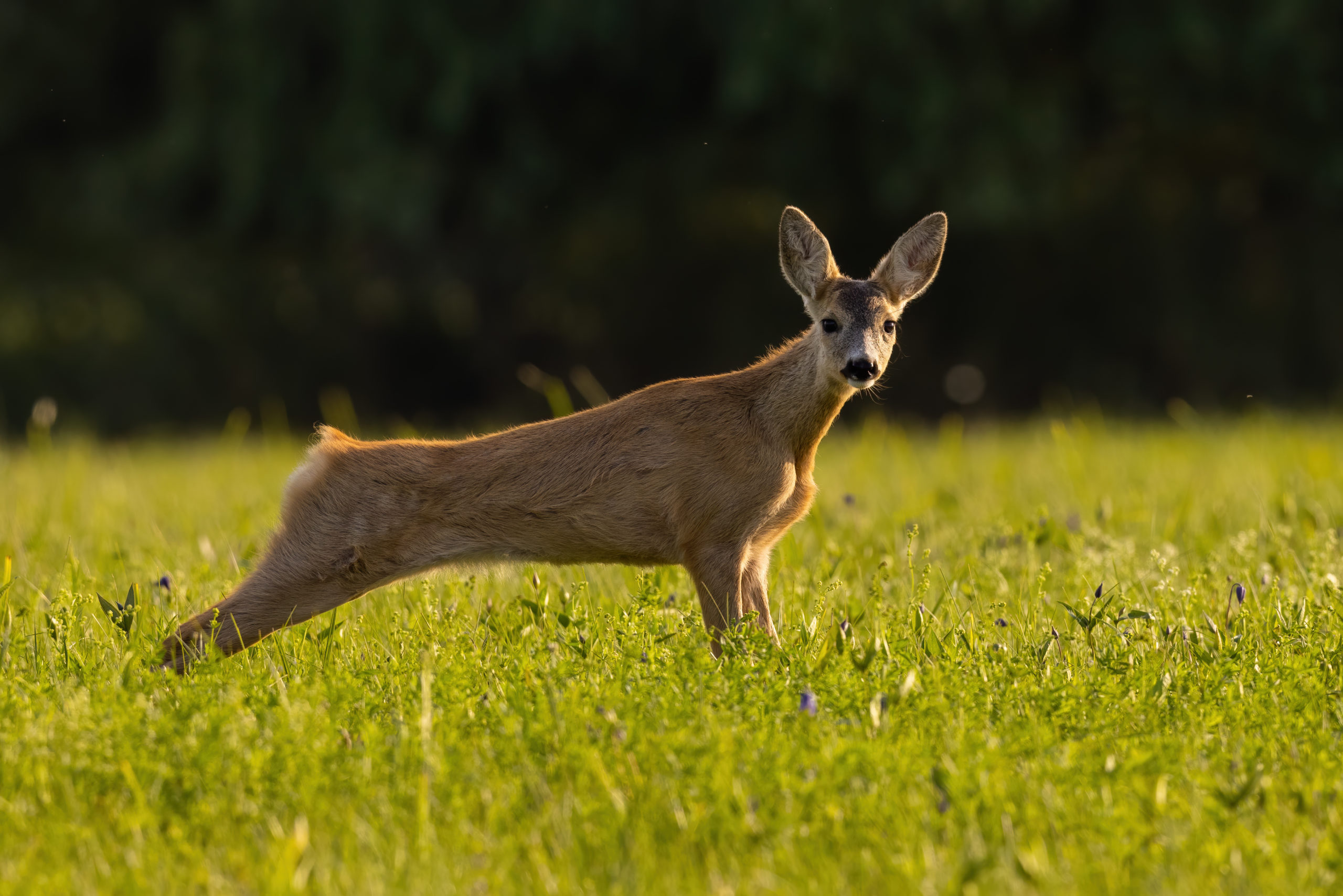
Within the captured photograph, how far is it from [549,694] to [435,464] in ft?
4.29

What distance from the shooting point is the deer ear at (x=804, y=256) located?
4.85 m

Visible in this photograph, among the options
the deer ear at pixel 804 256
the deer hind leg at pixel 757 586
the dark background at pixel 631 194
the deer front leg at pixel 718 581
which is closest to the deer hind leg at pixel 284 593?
the deer front leg at pixel 718 581

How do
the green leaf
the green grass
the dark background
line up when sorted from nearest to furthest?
the green grass → the green leaf → the dark background

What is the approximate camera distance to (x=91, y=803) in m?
2.96

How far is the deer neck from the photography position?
457cm

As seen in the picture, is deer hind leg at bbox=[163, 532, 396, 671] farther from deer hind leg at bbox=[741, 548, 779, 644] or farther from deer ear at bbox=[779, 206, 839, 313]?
deer ear at bbox=[779, 206, 839, 313]

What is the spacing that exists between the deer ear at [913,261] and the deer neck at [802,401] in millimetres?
409

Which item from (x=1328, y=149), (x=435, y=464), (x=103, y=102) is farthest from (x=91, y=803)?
(x=103, y=102)

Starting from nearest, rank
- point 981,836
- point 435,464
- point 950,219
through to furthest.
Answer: point 981,836 → point 435,464 → point 950,219

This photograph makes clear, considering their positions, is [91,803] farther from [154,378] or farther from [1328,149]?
[154,378]

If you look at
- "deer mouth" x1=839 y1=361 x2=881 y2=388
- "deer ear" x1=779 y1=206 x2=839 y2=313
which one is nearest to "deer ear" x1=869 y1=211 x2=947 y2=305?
"deer ear" x1=779 y1=206 x2=839 y2=313

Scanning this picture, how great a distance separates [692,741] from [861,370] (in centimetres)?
176

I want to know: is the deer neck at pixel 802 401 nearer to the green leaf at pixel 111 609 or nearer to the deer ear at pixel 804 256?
the deer ear at pixel 804 256

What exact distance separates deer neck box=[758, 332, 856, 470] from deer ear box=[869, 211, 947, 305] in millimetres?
409
